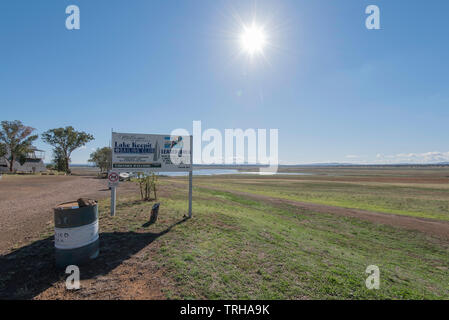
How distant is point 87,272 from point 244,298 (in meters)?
3.60

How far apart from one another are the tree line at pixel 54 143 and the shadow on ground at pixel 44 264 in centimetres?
4065

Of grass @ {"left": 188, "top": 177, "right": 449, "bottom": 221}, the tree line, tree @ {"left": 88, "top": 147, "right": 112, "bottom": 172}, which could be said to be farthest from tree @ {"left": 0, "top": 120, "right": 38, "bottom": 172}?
grass @ {"left": 188, "top": 177, "right": 449, "bottom": 221}

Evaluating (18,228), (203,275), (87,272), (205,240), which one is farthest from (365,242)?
(18,228)

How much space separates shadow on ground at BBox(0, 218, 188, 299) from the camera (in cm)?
377

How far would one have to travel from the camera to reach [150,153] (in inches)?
344

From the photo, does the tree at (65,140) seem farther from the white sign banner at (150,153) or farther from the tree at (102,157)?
the white sign banner at (150,153)

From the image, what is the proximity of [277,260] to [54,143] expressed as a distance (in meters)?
66.3

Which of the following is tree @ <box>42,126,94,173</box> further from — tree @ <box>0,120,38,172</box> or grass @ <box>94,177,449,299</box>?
grass @ <box>94,177,449,299</box>

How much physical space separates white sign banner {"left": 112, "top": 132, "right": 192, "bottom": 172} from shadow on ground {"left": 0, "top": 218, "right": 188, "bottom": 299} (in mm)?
3126

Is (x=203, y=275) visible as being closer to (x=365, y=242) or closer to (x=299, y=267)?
(x=299, y=267)

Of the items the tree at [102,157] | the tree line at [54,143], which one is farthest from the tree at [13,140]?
the tree at [102,157]

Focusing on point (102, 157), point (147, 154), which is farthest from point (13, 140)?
point (147, 154)

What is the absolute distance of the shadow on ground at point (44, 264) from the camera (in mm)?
3773

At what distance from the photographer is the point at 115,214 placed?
348 inches
